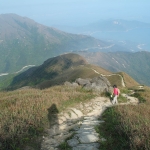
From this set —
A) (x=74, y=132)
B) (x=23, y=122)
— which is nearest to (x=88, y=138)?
(x=74, y=132)

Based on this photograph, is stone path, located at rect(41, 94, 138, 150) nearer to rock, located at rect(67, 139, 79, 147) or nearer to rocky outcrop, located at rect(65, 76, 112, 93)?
rock, located at rect(67, 139, 79, 147)

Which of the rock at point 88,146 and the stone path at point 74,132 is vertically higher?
the rock at point 88,146

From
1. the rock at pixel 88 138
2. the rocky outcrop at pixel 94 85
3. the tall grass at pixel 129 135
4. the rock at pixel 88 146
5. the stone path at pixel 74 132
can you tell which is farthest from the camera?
the rocky outcrop at pixel 94 85

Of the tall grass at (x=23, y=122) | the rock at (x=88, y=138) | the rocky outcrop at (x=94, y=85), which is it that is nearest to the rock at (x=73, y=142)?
the rock at (x=88, y=138)

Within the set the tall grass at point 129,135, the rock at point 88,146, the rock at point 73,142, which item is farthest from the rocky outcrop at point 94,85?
the rock at point 88,146

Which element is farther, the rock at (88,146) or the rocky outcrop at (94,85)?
the rocky outcrop at (94,85)

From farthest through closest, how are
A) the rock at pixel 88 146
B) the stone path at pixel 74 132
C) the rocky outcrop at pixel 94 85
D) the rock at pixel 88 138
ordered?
the rocky outcrop at pixel 94 85, the rock at pixel 88 138, the stone path at pixel 74 132, the rock at pixel 88 146

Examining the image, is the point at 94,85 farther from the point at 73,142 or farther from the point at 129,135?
the point at 129,135

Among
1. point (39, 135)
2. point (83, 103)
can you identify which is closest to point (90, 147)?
point (39, 135)

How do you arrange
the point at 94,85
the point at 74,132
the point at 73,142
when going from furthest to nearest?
the point at 94,85, the point at 74,132, the point at 73,142

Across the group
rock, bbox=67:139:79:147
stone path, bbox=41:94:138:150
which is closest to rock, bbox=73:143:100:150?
stone path, bbox=41:94:138:150

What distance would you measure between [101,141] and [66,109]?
18.1 ft

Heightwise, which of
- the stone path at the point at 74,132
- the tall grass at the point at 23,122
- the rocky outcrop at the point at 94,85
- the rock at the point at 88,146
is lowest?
the rocky outcrop at the point at 94,85

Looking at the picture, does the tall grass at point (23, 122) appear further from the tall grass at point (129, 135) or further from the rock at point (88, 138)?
the tall grass at point (129, 135)
